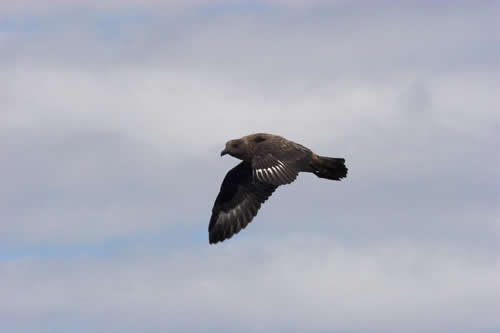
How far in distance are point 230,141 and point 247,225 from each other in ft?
6.88

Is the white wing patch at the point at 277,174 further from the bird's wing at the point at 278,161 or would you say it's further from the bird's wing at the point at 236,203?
the bird's wing at the point at 236,203

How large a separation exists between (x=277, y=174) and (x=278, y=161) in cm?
43

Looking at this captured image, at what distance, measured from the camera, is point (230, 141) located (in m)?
20.1

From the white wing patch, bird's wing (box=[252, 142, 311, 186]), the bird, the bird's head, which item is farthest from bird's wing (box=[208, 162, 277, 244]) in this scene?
the white wing patch

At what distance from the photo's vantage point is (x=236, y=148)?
19953 millimetres

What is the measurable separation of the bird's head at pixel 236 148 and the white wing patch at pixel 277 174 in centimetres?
128

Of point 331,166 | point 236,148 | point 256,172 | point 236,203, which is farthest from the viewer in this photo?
point 236,203

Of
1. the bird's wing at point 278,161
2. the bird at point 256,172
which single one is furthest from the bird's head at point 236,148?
the bird's wing at point 278,161

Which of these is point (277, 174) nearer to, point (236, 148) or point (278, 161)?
point (278, 161)

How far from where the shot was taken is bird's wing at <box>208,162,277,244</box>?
21.3 metres

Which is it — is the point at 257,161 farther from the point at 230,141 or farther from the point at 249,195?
the point at 249,195

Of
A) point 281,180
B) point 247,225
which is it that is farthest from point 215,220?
point 281,180

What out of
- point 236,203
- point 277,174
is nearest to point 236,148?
point 277,174

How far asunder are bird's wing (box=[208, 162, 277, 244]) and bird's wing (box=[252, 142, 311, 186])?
1907 millimetres
